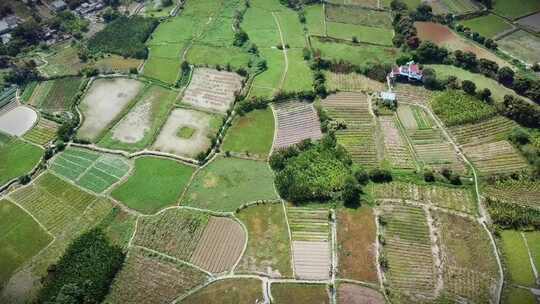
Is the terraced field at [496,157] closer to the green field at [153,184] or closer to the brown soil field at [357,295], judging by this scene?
the brown soil field at [357,295]

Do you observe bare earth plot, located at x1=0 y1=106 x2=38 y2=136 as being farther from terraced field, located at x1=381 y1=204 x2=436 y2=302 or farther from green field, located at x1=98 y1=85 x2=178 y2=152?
terraced field, located at x1=381 y1=204 x2=436 y2=302

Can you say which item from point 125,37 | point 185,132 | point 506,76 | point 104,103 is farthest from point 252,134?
point 506,76

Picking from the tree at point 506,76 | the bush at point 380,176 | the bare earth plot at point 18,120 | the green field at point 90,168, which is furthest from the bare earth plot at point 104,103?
the tree at point 506,76

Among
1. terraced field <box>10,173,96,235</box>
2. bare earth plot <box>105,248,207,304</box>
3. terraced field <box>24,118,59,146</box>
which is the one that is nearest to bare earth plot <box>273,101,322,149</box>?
bare earth plot <box>105,248,207,304</box>

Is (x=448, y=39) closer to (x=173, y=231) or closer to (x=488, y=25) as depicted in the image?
(x=488, y=25)

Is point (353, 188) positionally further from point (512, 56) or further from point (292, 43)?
point (512, 56)

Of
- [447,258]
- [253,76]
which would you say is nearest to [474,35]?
[253,76]
